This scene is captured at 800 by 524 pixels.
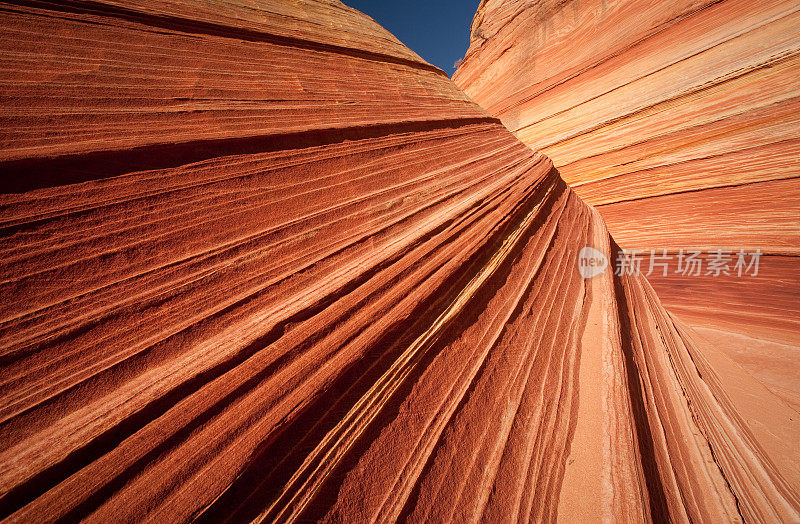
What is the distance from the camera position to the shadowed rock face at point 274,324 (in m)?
0.87

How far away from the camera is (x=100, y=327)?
932mm

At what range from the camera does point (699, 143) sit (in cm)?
480

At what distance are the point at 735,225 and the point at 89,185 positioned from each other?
694 centimetres

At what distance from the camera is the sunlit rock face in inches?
162

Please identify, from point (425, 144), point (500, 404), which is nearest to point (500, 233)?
point (425, 144)

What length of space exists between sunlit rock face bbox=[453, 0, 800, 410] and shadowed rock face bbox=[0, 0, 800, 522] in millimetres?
2772

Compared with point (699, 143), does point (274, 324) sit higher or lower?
higher

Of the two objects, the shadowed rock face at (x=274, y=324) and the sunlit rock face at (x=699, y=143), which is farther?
the sunlit rock face at (x=699, y=143)

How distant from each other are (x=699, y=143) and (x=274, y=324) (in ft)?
21.7

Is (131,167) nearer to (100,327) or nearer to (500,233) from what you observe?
(100,327)

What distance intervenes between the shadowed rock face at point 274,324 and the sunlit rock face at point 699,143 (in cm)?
277

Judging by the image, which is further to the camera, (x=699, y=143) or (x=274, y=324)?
(x=699, y=143)

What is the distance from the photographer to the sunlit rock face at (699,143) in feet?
13.5

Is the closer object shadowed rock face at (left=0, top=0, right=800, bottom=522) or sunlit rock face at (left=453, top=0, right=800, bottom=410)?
shadowed rock face at (left=0, top=0, right=800, bottom=522)
